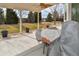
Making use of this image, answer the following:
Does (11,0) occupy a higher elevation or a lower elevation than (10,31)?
higher

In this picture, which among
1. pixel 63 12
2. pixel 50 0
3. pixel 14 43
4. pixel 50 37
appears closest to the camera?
pixel 50 0

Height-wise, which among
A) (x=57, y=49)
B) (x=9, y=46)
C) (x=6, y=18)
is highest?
(x=6, y=18)

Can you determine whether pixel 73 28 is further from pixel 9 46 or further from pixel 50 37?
pixel 9 46

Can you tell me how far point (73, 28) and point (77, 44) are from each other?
0.07m

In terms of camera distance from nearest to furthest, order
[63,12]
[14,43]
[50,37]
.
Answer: [50,37], [63,12], [14,43]

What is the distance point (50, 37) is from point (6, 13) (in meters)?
1.00

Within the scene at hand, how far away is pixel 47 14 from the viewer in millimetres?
1606

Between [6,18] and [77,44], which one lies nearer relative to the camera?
[77,44]

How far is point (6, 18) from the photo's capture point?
5.18 feet

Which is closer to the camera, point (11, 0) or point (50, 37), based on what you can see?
point (11, 0)

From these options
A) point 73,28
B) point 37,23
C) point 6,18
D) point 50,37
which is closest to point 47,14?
point 37,23

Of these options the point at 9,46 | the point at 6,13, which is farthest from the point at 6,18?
the point at 9,46

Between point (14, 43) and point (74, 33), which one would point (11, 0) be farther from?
point (14, 43)

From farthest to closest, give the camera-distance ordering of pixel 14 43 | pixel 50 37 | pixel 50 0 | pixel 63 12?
pixel 14 43 → pixel 63 12 → pixel 50 37 → pixel 50 0
